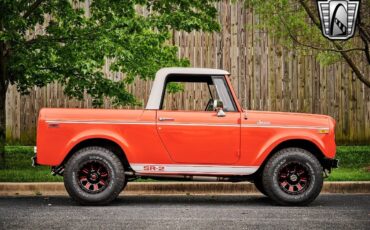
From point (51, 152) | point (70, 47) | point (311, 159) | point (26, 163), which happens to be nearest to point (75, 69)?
point (70, 47)

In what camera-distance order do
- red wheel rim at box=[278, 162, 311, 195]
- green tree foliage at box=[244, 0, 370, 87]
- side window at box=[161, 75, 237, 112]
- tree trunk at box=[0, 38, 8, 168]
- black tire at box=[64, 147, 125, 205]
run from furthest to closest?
green tree foliage at box=[244, 0, 370, 87], tree trunk at box=[0, 38, 8, 168], side window at box=[161, 75, 237, 112], red wheel rim at box=[278, 162, 311, 195], black tire at box=[64, 147, 125, 205]

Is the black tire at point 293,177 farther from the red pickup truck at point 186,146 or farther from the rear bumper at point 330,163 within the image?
the rear bumper at point 330,163

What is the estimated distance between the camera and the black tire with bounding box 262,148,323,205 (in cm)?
941

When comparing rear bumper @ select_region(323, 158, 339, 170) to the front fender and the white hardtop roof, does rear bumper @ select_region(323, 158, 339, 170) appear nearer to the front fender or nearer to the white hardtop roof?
the front fender

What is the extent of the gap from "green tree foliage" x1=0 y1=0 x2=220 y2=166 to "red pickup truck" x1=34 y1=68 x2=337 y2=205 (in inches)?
102

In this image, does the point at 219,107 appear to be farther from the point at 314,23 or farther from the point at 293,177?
the point at 314,23

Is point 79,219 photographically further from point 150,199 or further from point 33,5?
point 33,5

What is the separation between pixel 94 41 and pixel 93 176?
3.63 m

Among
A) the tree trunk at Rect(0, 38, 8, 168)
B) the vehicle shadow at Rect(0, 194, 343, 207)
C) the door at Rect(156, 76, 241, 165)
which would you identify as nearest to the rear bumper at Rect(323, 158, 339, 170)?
the vehicle shadow at Rect(0, 194, 343, 207)

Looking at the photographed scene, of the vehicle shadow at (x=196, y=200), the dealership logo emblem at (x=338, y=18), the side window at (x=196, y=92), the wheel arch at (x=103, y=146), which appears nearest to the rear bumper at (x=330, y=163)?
the vehicle shadow at (x=196, y=200)

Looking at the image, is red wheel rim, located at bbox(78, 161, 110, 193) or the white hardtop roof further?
the white hardtop roof

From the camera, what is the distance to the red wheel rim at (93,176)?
9.36 m

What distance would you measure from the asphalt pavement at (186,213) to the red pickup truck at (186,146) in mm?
363

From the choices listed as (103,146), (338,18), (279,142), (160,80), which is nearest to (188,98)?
(338,18)
